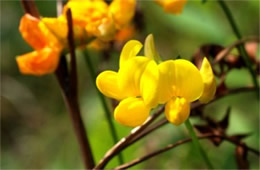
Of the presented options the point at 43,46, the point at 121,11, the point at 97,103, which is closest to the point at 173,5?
the point at 121,11

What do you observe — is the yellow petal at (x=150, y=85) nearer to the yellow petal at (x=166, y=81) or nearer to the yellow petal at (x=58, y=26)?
the yellow petal at (x=166, y=81)

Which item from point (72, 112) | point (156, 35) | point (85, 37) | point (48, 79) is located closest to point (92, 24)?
point (85, 37)

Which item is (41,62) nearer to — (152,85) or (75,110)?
(75,110)

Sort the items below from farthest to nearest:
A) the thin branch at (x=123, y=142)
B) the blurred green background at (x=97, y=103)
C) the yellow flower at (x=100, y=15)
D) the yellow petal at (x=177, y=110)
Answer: the blurred green background at (x=97, y=103) → the yellow flower at (x=100, y=15) → the thin branch at (x=123, y=142) → the yellow petal at (x=177, y=110)

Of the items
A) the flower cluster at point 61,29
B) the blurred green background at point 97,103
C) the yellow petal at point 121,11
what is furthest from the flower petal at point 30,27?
the blurred green background at point 97,103

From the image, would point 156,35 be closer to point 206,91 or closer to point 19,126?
point 19,126

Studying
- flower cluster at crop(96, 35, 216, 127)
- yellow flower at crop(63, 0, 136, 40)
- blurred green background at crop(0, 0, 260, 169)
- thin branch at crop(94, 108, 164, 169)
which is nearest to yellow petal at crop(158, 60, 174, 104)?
flower cluster at crop(96, 35, 216, 127)
